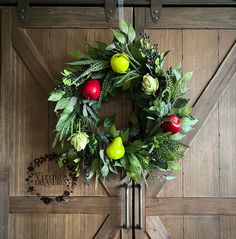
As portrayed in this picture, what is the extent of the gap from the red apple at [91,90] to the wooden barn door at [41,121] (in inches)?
6.6

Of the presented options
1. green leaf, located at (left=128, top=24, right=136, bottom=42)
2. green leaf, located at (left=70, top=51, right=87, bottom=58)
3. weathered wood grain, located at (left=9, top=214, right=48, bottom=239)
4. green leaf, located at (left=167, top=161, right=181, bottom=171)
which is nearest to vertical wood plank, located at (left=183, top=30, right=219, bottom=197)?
green leaf, located at (left=167, top=161, right=181, bottom=171)

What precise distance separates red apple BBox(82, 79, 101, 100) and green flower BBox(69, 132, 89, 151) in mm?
193

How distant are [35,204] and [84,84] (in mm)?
688

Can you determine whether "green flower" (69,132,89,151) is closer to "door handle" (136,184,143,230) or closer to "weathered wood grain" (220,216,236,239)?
"door handle" (136,184,143,230)

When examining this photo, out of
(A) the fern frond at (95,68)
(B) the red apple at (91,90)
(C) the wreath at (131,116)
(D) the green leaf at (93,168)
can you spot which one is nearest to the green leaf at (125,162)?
(C) the wreath at (131,116)

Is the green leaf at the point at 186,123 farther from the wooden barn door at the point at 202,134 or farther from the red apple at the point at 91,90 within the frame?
the red apple at the point at 91,90

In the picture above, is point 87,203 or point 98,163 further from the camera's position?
point 87,203

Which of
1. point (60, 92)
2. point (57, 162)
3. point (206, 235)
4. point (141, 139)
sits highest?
point (60, 92)

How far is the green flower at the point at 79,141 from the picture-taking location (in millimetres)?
1682

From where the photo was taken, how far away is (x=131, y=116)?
6.06 feet

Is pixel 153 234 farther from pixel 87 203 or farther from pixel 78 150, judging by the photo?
pixel 78 150

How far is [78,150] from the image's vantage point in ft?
5.58

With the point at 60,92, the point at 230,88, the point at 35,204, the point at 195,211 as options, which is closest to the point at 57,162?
the point at 35,204

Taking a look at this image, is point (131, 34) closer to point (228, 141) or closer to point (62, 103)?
point (62, 103)
